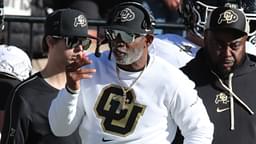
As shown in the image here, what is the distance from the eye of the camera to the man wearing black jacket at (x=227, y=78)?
5.22 m

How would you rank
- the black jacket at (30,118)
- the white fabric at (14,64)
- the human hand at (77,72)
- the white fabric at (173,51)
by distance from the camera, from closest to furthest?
the human hand at (77,72) < the black jacket at (30,118) < the white fabric at (173,51) < the white fabric at (14,64)

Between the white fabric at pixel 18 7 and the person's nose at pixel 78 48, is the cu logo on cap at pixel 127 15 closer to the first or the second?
the person's nose at pixel 78 48

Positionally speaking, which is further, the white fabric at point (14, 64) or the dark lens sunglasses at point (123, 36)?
the white fabric at point (14, 64)

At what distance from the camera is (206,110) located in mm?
5250

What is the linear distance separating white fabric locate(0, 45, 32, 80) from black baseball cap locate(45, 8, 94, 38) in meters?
0.75

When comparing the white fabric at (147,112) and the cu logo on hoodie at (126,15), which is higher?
the cu logo on hoodie at (126,15)

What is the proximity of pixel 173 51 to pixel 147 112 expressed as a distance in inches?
47.4

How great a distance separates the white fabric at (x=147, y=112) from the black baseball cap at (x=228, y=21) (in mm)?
412

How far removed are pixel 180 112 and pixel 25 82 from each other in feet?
3.45

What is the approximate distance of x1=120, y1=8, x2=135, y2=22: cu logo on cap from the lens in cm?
496

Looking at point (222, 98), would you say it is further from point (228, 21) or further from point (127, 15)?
point (127, 15)

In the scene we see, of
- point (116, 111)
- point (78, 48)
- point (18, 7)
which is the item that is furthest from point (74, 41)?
point (18, 7)

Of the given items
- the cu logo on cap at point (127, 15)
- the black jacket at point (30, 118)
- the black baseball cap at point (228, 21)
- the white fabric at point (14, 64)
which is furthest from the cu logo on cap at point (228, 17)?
the white fabric at point (14, 64)

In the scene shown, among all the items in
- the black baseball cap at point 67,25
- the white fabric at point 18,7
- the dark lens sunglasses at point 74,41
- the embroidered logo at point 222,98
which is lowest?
the white fabric at point 18,7
